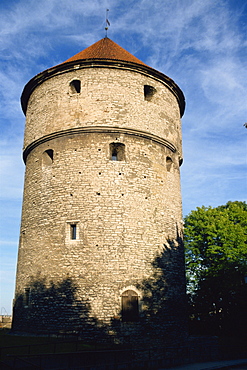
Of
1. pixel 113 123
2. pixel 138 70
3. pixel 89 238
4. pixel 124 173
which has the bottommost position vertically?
pixel 89 238

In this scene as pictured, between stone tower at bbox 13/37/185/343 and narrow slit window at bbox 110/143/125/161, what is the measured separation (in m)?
0.04

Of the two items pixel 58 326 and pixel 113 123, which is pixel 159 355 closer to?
pixel 58 326

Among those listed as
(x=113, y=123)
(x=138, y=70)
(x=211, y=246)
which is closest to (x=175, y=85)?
(x=138, y=70)

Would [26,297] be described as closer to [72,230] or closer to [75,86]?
[72,230]

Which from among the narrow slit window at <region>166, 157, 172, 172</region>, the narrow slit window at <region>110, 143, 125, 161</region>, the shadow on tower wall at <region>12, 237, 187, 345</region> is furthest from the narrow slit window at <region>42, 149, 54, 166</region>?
the narrow slit window at <region>166, 157, 172, 172</region>

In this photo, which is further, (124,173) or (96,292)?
(124,173)

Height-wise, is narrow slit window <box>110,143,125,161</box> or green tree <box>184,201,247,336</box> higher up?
narrow slit window <box>110,143,125,161</box>

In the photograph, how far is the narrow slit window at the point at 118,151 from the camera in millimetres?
12633

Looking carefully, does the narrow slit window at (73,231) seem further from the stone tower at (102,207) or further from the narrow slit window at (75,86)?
the narrow slit window at (75,86)

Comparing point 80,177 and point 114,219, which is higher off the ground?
point 80,177

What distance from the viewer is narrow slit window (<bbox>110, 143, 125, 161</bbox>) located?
12.6 m

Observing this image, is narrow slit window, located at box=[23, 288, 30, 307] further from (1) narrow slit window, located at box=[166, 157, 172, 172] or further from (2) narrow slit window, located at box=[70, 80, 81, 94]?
(2) narrow slit window, located at box=[70, 80, 81, 94]

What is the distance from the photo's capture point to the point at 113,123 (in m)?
12.6

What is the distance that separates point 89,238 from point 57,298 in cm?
209
